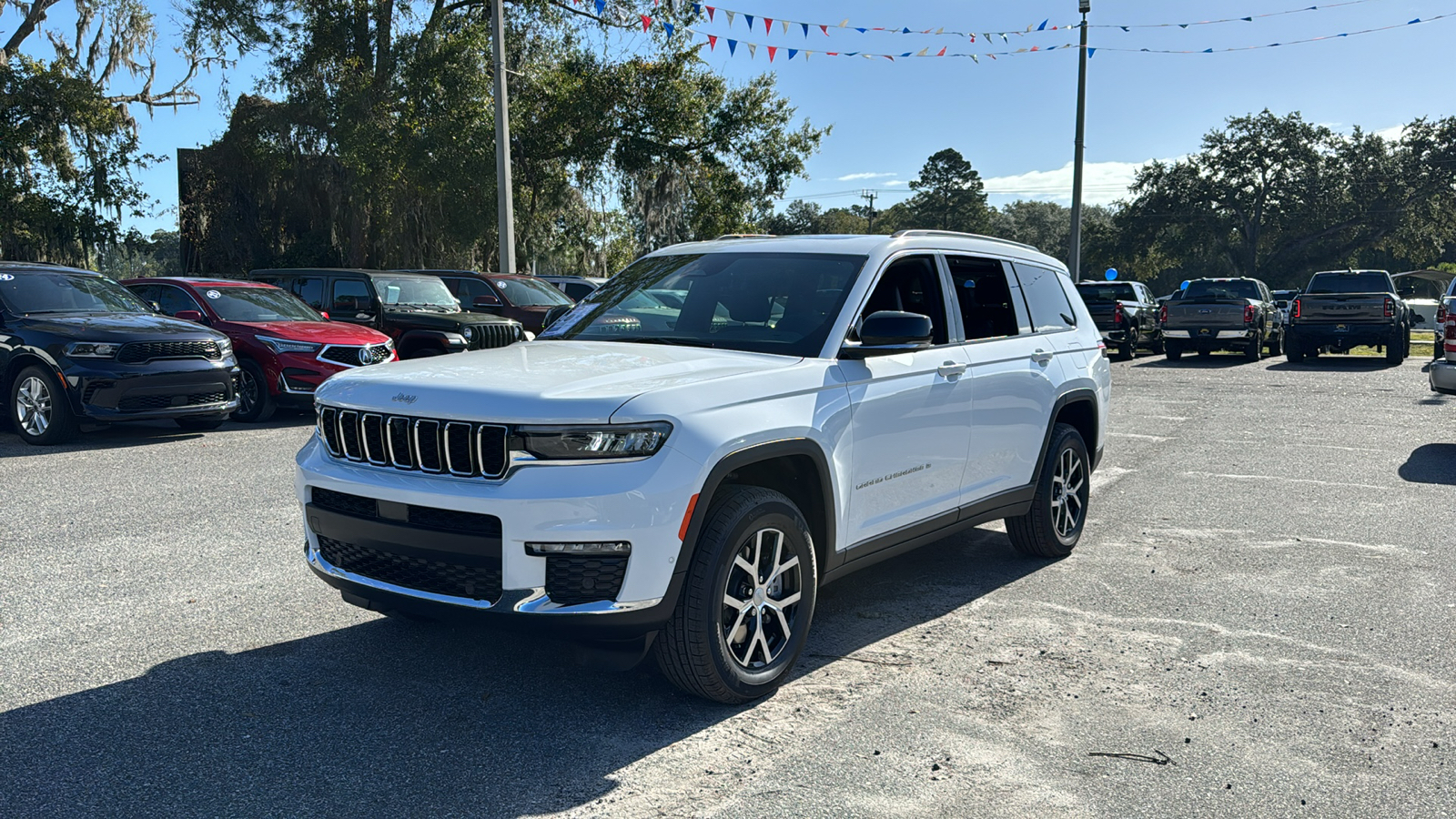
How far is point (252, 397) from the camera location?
12500 millimetres

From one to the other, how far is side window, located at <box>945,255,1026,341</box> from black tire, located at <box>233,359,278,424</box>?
30.0ft

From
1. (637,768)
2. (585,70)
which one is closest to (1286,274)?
(585,70)

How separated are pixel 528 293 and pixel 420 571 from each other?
14612 millimetres

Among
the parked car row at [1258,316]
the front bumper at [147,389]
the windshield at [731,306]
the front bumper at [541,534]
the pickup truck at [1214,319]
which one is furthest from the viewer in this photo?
the pickup truck at [1214,319]

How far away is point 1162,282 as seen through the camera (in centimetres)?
9838

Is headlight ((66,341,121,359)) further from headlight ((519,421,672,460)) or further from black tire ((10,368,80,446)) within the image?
headlight ((519,421,672,460))

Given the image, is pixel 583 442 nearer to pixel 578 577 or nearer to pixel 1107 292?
pixel 578 577

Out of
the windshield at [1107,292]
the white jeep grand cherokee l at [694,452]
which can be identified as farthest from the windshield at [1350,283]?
the white jeep grand cherokee l at [694,452]

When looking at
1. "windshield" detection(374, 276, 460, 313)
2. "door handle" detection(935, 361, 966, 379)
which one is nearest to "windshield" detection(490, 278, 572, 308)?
"windshield" detection(374, 276, 460, 313)

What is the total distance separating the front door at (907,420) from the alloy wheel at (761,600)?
395mm

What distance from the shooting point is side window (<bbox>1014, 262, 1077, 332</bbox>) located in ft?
20.5

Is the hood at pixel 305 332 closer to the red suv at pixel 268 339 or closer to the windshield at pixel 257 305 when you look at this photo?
the red suv at pixel 268 339

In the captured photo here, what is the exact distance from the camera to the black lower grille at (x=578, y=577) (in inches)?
141

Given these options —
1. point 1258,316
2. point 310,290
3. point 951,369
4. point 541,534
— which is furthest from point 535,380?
point 1258,316
